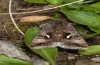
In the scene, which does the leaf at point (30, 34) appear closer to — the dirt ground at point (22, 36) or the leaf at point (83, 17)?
the dirt ground at point (22, 36)

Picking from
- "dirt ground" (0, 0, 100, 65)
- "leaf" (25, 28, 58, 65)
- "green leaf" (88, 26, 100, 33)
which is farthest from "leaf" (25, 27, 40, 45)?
"green leaf" (88, 26, 100, 33)

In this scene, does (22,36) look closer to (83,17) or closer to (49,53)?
(49,53)

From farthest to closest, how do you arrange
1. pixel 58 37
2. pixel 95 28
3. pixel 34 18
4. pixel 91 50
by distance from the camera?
pixel 34 18 → pixel 95 28 → pixel 91 50 → pixel 58 37

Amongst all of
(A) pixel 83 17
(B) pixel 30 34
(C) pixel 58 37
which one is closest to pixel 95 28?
(A) pixel 83 17

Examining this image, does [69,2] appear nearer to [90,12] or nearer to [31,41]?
[90,12]

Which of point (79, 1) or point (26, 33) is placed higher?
point (79, 1)

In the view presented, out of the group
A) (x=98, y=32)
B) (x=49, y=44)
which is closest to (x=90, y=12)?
(x=98, y=32)

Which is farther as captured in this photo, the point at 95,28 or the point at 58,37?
the point at 95,28

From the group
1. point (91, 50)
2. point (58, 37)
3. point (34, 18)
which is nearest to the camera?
point (58, 37)
